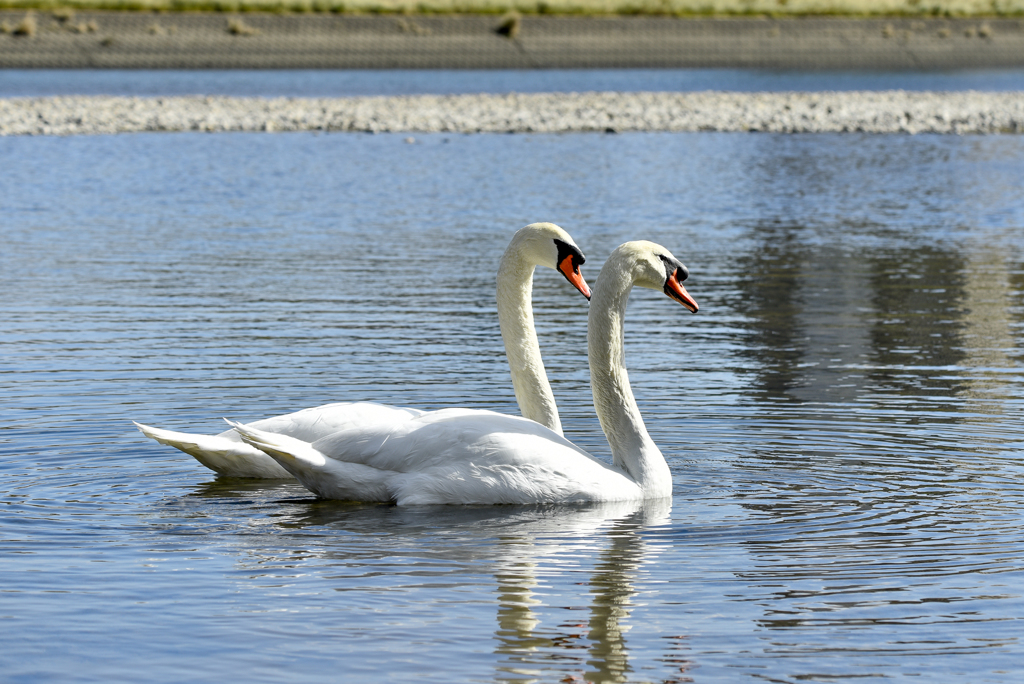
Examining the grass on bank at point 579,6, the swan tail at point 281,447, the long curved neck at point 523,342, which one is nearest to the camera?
the swan tail at point 281,447

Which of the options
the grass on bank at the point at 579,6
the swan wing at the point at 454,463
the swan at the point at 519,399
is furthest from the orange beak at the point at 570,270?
the grass on bank at the point at 579,6

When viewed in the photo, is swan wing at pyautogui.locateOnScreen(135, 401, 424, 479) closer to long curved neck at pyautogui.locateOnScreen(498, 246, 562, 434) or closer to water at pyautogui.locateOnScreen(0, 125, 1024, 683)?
water at pyautogui.locateOnScreen(0, 125, 1024, 683)

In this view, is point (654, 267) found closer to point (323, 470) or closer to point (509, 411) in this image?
point (323, 470)

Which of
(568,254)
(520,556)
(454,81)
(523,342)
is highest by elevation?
(454,81)

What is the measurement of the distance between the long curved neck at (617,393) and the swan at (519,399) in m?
0.19

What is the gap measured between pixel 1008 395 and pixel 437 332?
418cm

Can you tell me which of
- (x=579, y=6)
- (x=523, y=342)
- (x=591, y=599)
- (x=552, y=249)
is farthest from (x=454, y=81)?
(x=591, y=599)

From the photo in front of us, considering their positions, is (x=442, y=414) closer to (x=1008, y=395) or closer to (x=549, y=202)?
(x=1008, y=395)

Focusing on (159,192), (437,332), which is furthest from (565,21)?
(437,332)

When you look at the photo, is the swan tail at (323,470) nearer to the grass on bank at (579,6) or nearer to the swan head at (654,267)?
the swan head at (654,267)

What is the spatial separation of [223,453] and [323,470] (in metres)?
0.68

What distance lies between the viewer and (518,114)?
34938 mm

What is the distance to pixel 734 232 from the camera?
1752 centimetres

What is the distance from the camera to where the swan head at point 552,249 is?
7172 millimetres
